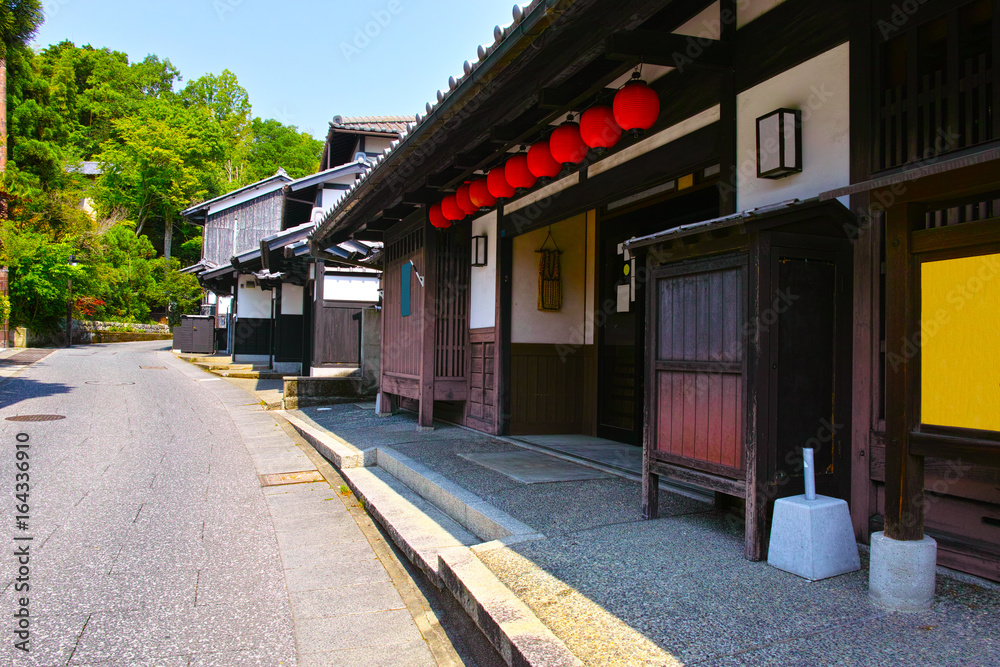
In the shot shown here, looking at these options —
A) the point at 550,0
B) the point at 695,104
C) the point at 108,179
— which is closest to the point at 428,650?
the point at 550,0

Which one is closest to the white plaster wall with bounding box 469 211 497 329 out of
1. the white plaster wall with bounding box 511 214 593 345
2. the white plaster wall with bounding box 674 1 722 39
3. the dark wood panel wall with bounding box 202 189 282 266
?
the white plaster wall with bounding box 511 214 593 345

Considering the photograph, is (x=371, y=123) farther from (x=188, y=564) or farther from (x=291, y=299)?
(x=188, y=564)

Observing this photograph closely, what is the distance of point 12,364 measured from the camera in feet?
62.2

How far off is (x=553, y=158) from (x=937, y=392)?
4320mm

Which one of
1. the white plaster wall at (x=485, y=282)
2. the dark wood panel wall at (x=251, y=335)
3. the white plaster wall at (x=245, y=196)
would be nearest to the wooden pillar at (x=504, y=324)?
the white plaster wall at (x=485, y=282)

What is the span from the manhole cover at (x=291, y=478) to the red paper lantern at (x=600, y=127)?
17.1ft

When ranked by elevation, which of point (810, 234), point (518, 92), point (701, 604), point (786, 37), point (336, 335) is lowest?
point (701, 604)

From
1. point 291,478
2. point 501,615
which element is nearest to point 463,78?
point 501,615

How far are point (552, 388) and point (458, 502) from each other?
4.05m

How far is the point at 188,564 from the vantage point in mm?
4504

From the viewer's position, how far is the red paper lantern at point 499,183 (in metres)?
7.25

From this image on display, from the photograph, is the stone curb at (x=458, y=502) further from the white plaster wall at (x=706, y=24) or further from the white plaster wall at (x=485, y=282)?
the white plaster wall at (x=706, y=24)

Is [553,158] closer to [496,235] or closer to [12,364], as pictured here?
[496,235]

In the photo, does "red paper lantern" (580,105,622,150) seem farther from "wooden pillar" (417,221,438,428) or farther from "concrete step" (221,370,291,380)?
"concrete step" (221,370,291,380)
